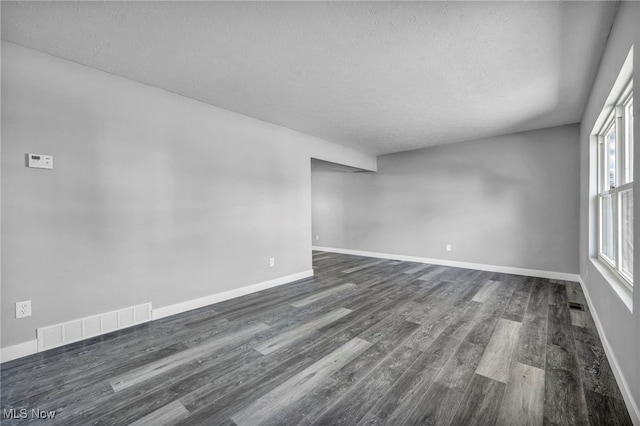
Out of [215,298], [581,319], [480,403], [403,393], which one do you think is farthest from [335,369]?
[581,319]

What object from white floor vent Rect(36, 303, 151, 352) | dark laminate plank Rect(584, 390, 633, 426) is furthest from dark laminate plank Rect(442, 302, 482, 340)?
white floor vent Rect(36, 303, 151, 352)

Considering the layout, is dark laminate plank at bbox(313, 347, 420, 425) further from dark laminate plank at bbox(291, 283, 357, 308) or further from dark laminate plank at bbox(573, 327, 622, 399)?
dark laminate plank at bbox(291, 283, 357, 308)

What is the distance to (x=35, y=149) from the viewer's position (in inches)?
84.8

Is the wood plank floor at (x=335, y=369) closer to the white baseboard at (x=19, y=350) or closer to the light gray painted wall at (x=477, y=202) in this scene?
the white baseboard at (x=19, y=350)

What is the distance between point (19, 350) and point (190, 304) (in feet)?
4.26

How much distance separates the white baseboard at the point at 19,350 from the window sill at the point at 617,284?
13.4 ft

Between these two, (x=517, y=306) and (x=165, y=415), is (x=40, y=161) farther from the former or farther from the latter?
(x=517, y=306)

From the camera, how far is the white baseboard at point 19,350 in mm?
2010

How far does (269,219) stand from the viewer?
13.0 ft

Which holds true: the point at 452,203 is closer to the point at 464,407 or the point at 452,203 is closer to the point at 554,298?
the point at 554,298

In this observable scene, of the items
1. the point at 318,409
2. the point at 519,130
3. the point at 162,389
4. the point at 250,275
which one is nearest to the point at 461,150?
the point at 519,130

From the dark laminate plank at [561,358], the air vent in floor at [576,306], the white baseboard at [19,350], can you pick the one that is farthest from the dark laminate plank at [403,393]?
the white baseboard at [19,350]

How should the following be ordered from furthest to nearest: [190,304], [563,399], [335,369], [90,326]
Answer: [190,304]
[90,326]
[335,369]
[563,399]

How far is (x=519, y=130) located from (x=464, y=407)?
447 cm
